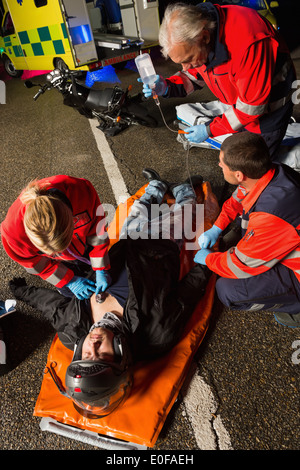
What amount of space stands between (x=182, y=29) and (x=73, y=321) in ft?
6.58

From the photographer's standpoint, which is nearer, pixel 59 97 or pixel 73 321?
pixel 73 321

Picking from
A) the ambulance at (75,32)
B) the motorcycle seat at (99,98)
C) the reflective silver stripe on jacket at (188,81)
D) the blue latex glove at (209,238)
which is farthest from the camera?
the ambulance at (75,32)

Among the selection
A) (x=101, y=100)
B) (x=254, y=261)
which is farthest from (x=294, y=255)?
(x=101, y=100)

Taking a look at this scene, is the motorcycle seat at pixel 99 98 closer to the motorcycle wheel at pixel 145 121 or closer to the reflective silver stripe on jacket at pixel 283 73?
the motorcycle wheel at pixel 145 121

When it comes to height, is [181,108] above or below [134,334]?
above

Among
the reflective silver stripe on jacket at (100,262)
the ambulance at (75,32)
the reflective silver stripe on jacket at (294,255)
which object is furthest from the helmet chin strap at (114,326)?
the ambulance at (75,32)

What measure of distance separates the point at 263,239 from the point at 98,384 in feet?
3.84

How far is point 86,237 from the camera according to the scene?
2055 millimetres

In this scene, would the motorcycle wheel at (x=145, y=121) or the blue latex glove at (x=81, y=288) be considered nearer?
the blue latex glove at (x=81, y=288)

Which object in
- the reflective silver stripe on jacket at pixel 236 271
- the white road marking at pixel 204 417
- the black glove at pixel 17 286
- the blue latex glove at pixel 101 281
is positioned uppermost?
the reflective silver stripe on jacket at pixel 236 271

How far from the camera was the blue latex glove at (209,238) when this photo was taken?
7.47 ft

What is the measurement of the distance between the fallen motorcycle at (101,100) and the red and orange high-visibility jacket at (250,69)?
6.57 ft
